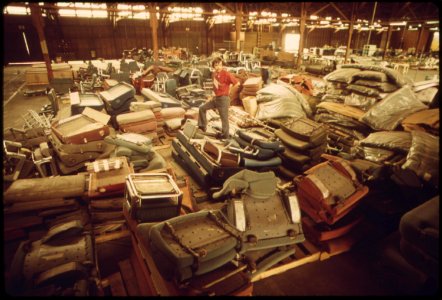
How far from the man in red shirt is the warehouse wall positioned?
1427cm

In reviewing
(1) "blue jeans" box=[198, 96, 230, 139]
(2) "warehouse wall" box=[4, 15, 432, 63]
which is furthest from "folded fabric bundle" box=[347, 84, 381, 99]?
(2) "warehouse wall" box=[4, 15, 432, 63]

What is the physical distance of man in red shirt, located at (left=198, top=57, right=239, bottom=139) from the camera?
586 centimetres

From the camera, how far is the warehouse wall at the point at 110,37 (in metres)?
19.8

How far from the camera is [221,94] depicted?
5.96 meters

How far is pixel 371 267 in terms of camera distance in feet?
10.9

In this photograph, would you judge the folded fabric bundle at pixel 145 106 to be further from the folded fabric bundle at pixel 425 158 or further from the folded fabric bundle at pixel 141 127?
the folded fabric bundle at pixel 425 158

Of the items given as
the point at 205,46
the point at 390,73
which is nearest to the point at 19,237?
the point at 390,73

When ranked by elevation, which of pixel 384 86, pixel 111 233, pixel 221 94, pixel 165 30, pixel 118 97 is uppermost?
pixel 165 30

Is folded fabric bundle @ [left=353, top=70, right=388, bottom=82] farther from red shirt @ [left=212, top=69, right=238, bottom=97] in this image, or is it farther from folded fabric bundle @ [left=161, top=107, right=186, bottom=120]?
folded fabric bundle @ [left=161, top=107, right=186, bottom=120]

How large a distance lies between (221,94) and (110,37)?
66.2 ft

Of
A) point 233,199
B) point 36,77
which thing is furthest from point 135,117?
point 36,77

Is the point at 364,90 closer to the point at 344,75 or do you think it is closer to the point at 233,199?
the point at 344,75

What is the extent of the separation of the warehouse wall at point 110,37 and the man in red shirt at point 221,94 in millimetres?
14271

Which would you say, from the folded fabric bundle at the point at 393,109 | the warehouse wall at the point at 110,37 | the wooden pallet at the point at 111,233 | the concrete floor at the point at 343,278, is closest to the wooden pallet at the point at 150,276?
the wooden pallet at the point at 111,233
